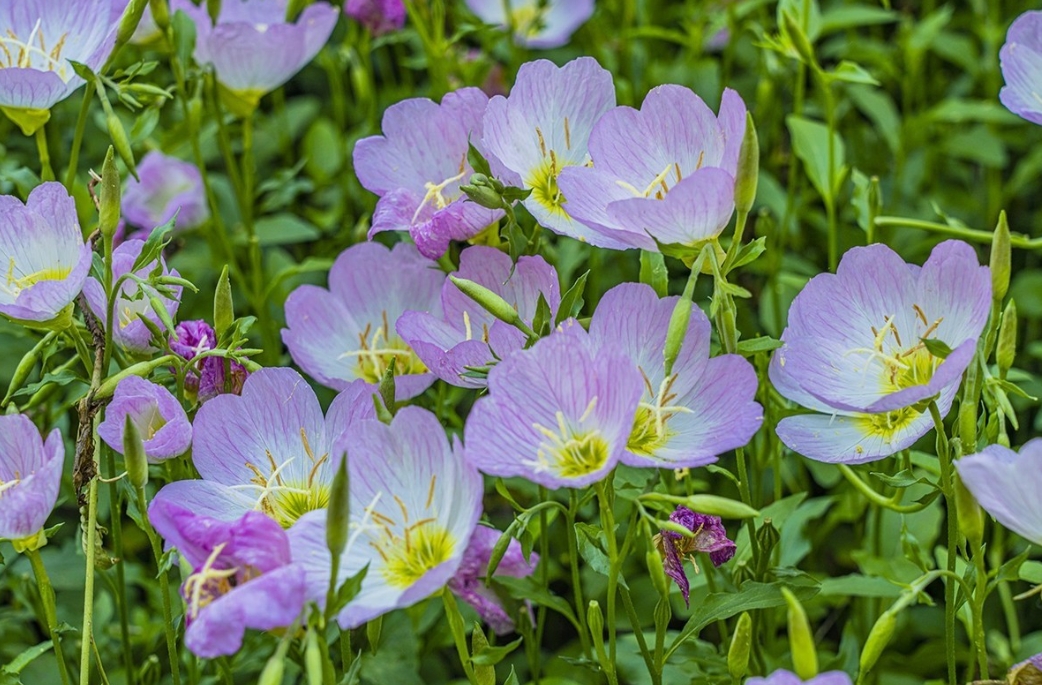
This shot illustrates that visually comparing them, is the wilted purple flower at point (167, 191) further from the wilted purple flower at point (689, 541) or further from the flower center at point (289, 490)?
the wilted purple flower at point (689, 541)

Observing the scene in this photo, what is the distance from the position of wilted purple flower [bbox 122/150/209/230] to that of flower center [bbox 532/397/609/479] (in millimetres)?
1258

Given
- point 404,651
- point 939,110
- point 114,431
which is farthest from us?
point 939,110

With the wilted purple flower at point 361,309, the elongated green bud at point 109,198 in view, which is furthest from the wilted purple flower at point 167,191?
the elongated green bud at point 109,198

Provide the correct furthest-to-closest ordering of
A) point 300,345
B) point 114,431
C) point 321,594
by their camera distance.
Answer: point 300,345, point 114,431, point 321,594

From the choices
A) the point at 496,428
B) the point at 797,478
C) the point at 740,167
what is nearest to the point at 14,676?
the point at 496,428

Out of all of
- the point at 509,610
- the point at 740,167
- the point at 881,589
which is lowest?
the point at 881,589

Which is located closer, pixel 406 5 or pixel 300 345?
pixel 300 345

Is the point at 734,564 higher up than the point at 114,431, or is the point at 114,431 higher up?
the point at 114,431

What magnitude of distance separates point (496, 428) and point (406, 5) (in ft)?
3.55

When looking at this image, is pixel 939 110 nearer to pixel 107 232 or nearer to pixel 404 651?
pixel 404 651

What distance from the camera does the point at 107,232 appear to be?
1.10 meters

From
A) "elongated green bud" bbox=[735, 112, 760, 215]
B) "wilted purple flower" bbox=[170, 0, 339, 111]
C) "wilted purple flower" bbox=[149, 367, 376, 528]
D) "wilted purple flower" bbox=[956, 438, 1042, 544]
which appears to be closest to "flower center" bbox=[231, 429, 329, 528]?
"wilted purple flower" bbox=[149, 367, 376, 528]

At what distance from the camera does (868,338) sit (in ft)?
3.80

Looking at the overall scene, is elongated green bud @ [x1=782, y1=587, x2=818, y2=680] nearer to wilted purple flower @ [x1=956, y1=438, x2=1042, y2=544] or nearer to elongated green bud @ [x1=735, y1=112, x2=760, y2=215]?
wilted purple flower @ [x1=956, y1=438, x2=1042, y2=544]
